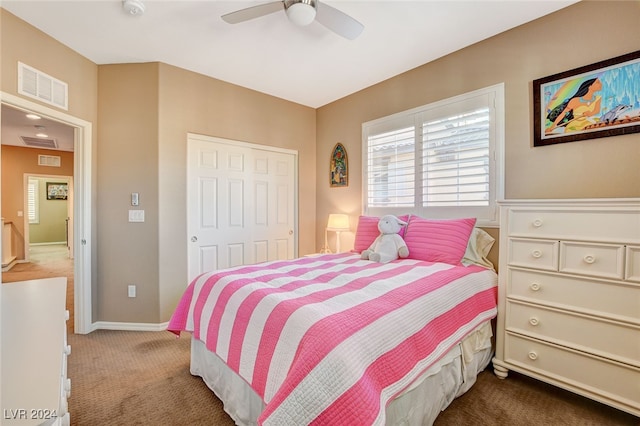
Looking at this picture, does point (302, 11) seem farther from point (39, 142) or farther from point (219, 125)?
point (39, 142)

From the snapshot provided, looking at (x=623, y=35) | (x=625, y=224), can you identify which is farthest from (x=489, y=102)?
(x=625, y=224)

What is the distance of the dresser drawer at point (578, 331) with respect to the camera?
1576mm

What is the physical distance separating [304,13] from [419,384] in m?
2.17

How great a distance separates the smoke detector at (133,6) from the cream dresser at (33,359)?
6.53 ft

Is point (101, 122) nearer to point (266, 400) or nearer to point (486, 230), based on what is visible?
point (266, 400)

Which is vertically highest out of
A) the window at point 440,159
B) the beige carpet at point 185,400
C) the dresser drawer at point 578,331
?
the window at point 440,159

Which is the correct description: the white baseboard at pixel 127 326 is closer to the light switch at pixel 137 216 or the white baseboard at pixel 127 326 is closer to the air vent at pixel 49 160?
the light switch at pixel 137 216

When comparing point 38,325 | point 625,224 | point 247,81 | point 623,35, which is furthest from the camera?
point 247,81

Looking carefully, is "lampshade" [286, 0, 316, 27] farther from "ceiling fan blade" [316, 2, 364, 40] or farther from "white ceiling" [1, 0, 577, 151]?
"white ceiling" [1, 0, 577, 151]

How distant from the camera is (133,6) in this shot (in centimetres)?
207

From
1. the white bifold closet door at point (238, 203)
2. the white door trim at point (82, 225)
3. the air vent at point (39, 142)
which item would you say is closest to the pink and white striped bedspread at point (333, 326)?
the white bifold closet door at point (238, 203)

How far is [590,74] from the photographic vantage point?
2.02 m

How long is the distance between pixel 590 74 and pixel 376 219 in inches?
75.2

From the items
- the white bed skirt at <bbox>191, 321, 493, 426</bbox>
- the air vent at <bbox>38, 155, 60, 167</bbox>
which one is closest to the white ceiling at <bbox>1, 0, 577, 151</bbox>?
the white bed skirt at <bbox>191, 321, 493, 426</bbox>
